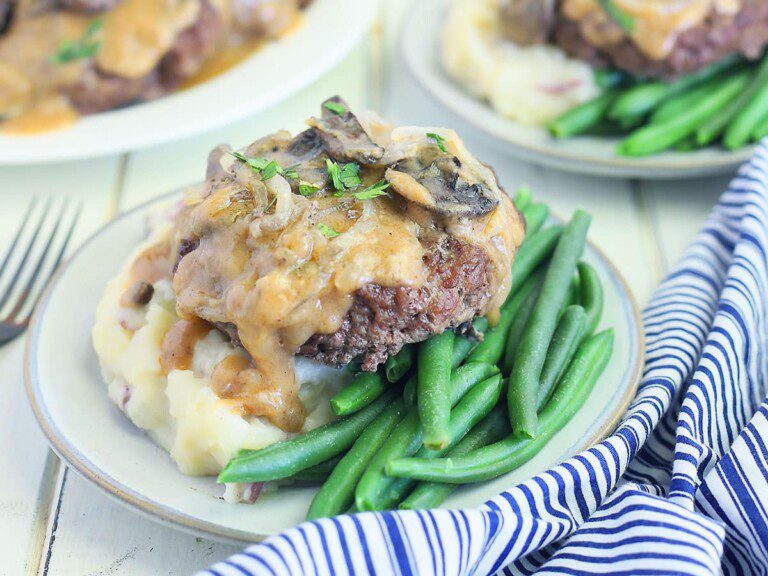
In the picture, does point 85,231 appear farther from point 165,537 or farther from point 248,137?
point 165,537

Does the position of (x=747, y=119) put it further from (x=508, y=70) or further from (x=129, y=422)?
(x=129, y=422)

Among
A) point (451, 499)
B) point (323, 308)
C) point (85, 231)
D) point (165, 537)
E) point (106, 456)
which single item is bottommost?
point (85, 231)

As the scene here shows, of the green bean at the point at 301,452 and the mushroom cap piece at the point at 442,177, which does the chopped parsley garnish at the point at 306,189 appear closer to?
the mushroom cap piece at the point at 442,177

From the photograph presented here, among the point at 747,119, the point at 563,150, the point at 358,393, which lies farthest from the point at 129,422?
the point at 747,119

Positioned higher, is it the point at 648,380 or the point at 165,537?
the point at 648,380

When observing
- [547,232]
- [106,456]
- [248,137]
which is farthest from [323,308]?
[248,137]

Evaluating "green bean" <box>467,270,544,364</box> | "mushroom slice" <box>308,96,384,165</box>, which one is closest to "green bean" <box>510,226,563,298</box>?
"green bean" <box>467,270,544,364</box>

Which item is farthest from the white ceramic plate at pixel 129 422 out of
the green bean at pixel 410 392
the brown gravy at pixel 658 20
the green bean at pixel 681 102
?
the brown gravy at pixel 658 20
